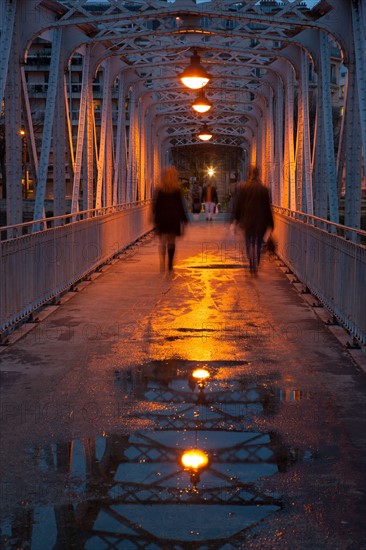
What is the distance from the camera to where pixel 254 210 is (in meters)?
14.6

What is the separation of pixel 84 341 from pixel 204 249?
15256mm

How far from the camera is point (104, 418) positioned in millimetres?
6570

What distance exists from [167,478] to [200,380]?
2.67m

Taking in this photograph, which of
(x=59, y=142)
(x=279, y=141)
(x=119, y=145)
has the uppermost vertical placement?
(x=279, y=141)

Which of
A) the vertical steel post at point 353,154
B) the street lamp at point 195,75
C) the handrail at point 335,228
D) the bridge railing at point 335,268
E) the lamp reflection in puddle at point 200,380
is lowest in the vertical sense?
the lamp reflection in puddle at point 200,380

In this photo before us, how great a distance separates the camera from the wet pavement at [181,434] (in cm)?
449

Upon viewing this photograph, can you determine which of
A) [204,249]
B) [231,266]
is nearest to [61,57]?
[231,266]

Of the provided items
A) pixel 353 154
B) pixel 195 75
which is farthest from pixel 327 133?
pixel 195 75

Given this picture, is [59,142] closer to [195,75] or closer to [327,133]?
[195,75]

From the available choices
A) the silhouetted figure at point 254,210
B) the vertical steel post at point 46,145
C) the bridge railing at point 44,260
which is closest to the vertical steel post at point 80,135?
the bridge railing at point 44,260

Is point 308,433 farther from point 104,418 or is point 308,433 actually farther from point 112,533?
point 112,533

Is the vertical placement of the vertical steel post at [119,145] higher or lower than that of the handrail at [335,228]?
higher

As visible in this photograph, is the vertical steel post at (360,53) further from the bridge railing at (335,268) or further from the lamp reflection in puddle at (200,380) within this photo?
the lamp reflection in puddle at (200,380)

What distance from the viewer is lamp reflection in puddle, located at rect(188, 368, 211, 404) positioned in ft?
23.7
